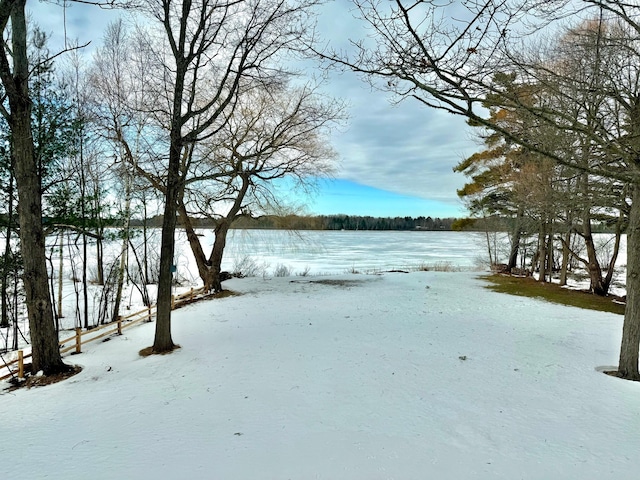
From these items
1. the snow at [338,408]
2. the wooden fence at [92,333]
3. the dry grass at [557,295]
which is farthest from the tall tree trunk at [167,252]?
the dry grass at [557,295]

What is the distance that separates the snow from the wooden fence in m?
0.35

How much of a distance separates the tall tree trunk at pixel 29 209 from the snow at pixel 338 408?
68cm

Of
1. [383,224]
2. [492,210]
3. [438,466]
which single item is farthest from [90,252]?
[383,224]

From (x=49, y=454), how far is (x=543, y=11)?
6452 millimetres

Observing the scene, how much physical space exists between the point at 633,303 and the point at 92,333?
9.97 meters

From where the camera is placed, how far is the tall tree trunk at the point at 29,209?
4.91 meters

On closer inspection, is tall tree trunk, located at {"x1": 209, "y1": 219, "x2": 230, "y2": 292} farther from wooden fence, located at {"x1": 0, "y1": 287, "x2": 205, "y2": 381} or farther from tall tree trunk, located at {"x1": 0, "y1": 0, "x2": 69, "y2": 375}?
tall tree trunk, located at {"x1": 0, "y1": 0, "x2": 69, "y2": 375}

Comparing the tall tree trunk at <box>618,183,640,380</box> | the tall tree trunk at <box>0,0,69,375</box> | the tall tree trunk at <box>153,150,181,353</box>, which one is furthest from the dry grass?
the tall tree trunk at <box>0,0,69,375</box>

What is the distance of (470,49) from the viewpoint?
3168mm

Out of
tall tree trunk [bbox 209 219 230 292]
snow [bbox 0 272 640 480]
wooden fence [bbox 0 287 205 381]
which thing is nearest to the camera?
snow [bbox 0 272 640 480]

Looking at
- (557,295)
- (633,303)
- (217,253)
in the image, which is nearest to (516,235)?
(557,295)

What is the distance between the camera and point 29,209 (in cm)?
504

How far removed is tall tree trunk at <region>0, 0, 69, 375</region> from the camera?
16.1 feet

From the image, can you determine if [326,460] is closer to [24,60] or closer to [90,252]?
[24,60]
